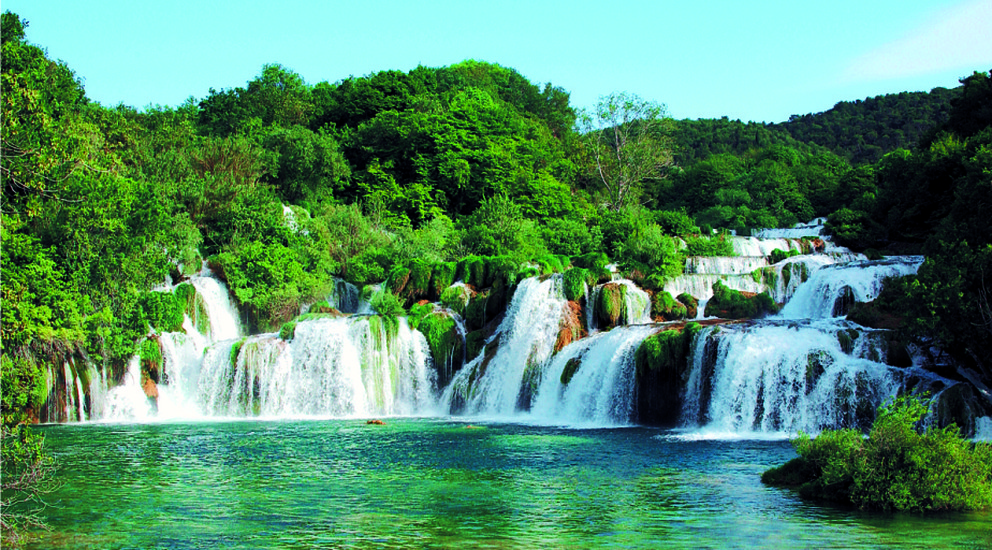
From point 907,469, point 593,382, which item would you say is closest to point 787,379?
point 593,382

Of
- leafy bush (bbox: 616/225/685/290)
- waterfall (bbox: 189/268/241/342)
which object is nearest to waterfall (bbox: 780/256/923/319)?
leafy bush (bbox: 616/225/685/290)

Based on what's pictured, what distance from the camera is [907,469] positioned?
14.0m

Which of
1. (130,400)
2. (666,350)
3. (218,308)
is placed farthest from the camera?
(218,308)

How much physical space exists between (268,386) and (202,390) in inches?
112

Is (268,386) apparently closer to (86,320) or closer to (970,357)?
(86,320)

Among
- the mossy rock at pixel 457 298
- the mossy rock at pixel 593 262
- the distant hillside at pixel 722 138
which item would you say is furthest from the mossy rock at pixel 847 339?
the distant hillside at pixel 722 138

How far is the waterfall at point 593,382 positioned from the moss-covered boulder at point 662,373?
0.43 m

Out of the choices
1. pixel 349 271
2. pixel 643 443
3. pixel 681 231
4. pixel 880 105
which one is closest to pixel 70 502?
pixel 643 443

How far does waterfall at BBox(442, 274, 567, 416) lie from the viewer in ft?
107

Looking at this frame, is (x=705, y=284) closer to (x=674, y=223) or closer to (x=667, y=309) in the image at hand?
(x=667, y=309)

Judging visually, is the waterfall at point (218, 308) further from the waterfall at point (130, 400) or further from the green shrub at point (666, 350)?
the green shrub at point (666, 350)

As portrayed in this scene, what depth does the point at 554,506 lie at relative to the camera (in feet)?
48.6

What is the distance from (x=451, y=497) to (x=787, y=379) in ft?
42.1

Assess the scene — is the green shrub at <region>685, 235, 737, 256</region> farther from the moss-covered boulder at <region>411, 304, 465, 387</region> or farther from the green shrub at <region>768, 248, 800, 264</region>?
the moss-covered boulder at <region>411, 304, 465, 387</region>
